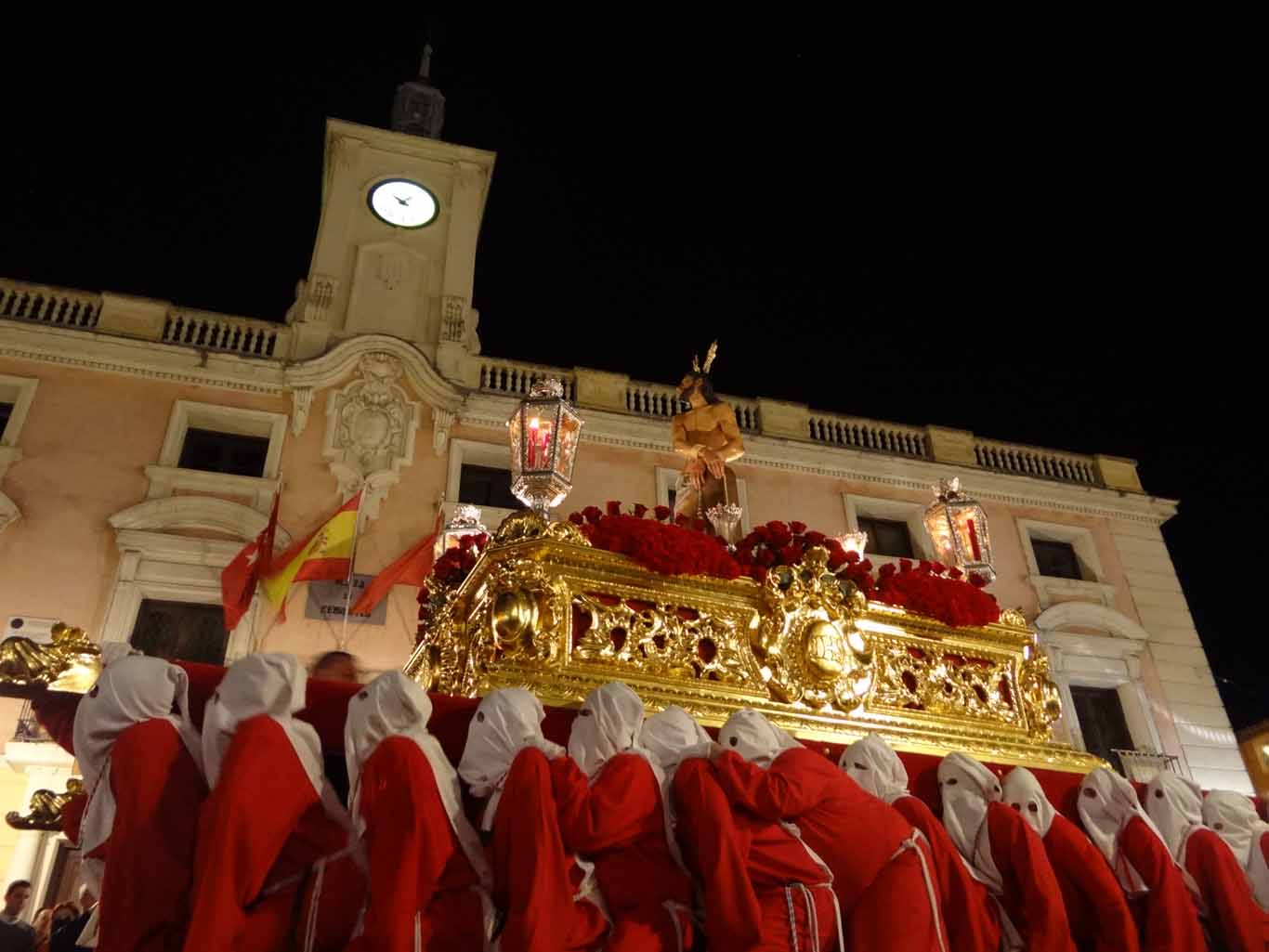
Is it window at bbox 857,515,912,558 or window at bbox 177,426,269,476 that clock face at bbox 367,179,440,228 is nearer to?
window at bbox 177,426,269,476

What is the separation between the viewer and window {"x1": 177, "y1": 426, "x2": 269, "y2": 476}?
11.8m

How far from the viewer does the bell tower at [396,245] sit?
13.3 meters

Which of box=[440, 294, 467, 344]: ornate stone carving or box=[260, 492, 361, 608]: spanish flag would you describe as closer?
box=[260, 492, 361, 608]: spanish flag

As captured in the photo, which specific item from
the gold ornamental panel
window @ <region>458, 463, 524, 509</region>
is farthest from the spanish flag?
the gold ornamental panel

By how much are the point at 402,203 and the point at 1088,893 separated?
13.8m

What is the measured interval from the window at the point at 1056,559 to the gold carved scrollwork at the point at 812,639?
10717 millimetres

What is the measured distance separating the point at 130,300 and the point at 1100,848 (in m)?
12.9

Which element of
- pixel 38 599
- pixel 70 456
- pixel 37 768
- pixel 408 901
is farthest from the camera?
pixel 70 456

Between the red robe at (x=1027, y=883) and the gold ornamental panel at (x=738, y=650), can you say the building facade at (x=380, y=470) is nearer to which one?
the gold ornamental panel at (x=738, y=650)

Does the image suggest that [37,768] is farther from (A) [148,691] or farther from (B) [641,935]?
(B) [641,935]

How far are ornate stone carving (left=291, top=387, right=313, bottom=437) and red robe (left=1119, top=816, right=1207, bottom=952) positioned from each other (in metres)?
10.7

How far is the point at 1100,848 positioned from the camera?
4.09 meters

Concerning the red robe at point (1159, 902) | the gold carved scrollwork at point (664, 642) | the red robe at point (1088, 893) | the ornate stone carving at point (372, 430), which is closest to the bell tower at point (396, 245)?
the ornate stone carving at point (372, 430)

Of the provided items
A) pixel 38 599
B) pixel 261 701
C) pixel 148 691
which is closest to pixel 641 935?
pixel 261 701
